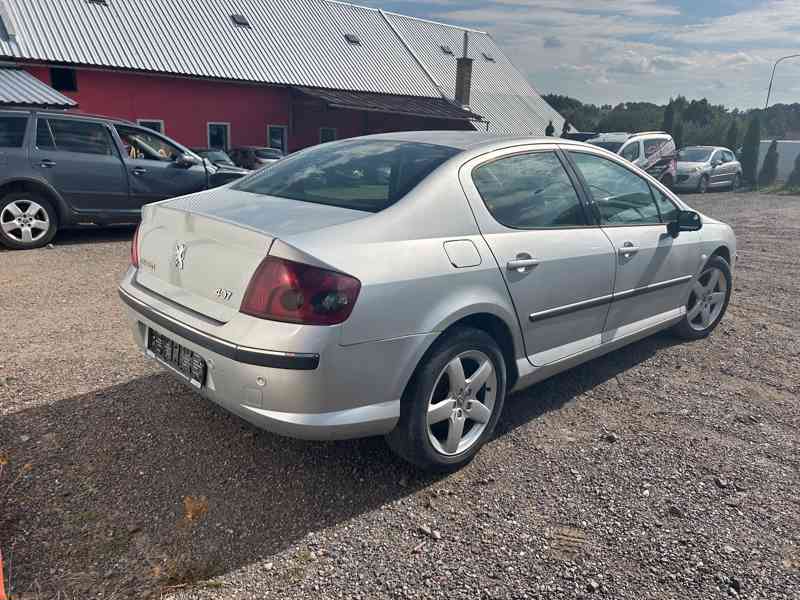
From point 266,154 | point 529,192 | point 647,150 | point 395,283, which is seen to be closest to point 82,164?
point 529,192

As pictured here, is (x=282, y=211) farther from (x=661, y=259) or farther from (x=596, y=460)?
(x=661, y=259)

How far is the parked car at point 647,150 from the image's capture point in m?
17.3

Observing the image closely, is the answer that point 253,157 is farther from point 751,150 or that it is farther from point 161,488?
point 751,150

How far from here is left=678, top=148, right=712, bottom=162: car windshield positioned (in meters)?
21.5

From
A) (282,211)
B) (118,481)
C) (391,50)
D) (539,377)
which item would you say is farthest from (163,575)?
(391,50)

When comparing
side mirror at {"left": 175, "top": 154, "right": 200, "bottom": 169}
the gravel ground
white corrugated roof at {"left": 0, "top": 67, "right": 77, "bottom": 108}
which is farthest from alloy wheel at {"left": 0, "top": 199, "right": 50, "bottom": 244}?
white corrugated roof at {"left": 0, "top": 67, "right": 77, "bottom": 108}

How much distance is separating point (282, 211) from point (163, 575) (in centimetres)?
156

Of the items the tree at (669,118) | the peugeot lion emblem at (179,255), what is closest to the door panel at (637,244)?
the peugeot lion emblem at (179,255)

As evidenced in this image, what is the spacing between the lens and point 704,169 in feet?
69.5

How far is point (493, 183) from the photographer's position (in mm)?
3207

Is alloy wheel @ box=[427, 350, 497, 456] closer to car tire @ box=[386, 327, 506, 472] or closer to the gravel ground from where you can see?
car tire @ box=[386, 327, 506, 472]

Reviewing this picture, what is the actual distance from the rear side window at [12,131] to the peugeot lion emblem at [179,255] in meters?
6.16

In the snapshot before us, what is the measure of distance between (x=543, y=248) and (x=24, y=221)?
22.8 ft

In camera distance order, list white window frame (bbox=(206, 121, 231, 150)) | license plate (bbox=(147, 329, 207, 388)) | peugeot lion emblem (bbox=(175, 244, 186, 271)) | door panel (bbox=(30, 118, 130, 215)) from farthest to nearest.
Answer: white window frame (bbox=(206, 121, 231, 150)) → door panel (bbox=(30, 118, 130, 215)) → peugeot lion emblem (bbox=(175, 244, 186, 271)) → license plate (bbox=(147, 329, 207, 388))
